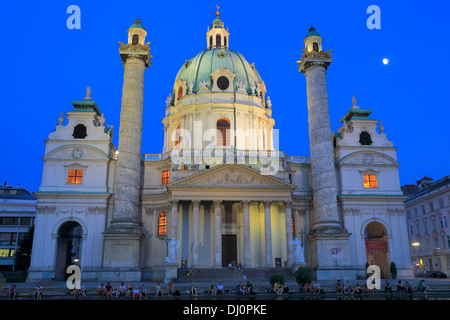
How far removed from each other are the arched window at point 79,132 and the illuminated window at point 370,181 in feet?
105

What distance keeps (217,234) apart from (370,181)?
18830 mm

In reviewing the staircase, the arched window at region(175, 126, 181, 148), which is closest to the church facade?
the staircase

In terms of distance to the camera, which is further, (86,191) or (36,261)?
(86,191)

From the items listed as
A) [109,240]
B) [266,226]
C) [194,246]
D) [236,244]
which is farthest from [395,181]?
[109,240]

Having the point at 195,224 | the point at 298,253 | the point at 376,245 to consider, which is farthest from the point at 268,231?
the point at 376,245

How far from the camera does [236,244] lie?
143ft

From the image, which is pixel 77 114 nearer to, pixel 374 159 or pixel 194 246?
pixel 194 246

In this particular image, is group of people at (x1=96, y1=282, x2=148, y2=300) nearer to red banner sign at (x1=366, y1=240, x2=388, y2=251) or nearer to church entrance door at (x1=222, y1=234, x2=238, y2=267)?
church entrance door at (x1=222, y1=234, x2=238, y2=267)

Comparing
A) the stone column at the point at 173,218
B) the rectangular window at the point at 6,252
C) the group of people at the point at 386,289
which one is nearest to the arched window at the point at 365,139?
the stone column at the point at 173,218

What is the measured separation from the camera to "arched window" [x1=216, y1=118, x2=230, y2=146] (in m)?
52.4

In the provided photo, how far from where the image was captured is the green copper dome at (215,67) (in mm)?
56312

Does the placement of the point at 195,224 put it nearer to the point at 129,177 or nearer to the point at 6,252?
the point at 129,177
